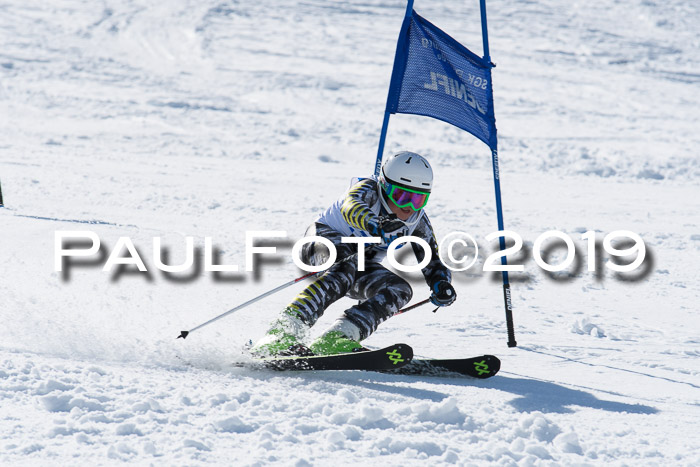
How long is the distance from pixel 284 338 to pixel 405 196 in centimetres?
117

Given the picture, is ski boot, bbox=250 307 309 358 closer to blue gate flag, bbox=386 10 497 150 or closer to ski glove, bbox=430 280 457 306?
ski glove, bbox=430 280 457 306

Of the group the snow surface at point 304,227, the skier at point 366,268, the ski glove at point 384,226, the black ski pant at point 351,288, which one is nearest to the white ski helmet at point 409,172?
the skier at point 366,268

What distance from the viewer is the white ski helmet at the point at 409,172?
4.61 meters

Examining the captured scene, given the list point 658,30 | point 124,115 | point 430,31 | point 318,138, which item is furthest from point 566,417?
point 658,30

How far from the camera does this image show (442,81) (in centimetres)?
559

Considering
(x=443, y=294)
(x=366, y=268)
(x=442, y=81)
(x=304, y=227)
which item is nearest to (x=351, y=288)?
(x=366, y=268)

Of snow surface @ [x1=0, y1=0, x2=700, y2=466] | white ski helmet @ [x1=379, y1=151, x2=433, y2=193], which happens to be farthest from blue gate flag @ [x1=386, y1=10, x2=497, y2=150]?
snow surface @ [x1=0, y1=0, x2=700, y2=466]

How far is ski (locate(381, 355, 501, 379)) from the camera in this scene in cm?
414

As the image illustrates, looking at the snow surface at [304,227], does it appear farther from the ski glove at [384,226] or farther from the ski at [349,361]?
the ski glove at [384,226]

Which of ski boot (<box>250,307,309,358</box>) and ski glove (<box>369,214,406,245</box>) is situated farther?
ski glove (<box>369,214,406,245</box>)

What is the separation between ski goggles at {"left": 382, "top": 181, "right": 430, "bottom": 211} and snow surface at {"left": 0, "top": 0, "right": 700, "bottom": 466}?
3.37 ft

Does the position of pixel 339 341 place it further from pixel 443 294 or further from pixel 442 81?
pixel 442 81

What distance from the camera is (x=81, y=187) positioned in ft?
34.9

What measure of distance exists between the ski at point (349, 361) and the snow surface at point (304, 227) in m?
0.09
